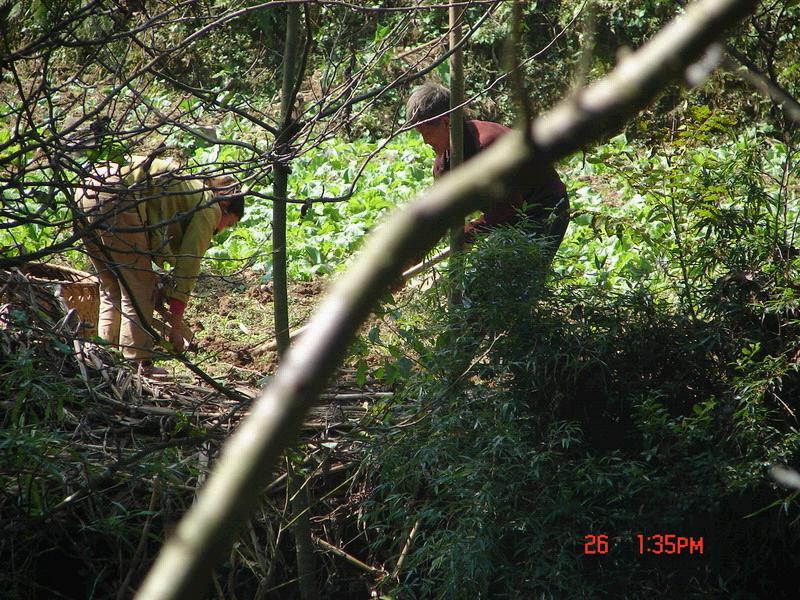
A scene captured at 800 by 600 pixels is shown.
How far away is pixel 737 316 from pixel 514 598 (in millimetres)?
1466

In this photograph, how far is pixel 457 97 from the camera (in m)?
4.06

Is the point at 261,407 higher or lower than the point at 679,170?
lower

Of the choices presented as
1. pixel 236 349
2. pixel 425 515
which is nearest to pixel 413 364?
pixel 425 515

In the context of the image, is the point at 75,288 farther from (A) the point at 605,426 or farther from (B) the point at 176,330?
(A) the point at 605,426

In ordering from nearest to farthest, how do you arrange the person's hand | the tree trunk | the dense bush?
the dense bush, the tree trunk, the person's hand

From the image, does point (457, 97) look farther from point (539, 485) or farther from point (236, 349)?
point (236, 349)

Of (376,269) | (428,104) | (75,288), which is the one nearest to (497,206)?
(428,104)

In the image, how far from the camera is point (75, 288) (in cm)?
562

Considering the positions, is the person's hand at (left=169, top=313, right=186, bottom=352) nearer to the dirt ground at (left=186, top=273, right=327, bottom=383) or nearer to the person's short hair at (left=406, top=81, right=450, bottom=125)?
the dirt ground at (left=186, top=273, right=327, bottom=383)

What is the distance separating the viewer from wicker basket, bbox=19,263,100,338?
207 inches
